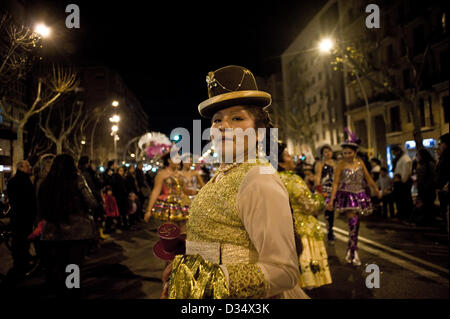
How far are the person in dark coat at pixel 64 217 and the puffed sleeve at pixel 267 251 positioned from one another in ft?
13.7

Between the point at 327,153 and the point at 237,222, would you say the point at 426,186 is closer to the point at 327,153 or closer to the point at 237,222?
the point at 327,153

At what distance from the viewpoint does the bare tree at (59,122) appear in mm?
22167

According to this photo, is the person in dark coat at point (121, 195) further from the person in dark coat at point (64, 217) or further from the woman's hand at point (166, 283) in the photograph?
the woman's hand at point (166, 283)

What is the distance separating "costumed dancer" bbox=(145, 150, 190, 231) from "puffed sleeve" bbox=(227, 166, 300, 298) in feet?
17.9

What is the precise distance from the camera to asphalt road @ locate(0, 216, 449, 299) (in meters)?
5.02

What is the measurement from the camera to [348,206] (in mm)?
6977

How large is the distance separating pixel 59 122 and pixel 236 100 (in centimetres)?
3886

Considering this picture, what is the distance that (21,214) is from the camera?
6555 mm

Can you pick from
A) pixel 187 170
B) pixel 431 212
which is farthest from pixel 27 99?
pixel 431 212

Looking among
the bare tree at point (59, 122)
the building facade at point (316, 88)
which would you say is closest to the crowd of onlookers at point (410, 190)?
the bare tree at point (59, 122)

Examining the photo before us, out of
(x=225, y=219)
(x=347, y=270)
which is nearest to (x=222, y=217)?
(x=225, y=219)

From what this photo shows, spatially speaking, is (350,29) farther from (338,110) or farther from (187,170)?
(187,170)

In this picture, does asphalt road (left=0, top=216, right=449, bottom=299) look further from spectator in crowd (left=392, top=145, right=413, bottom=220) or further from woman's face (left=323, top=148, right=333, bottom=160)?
woman's face (left=323, top=148, right=333, bottom=160)
